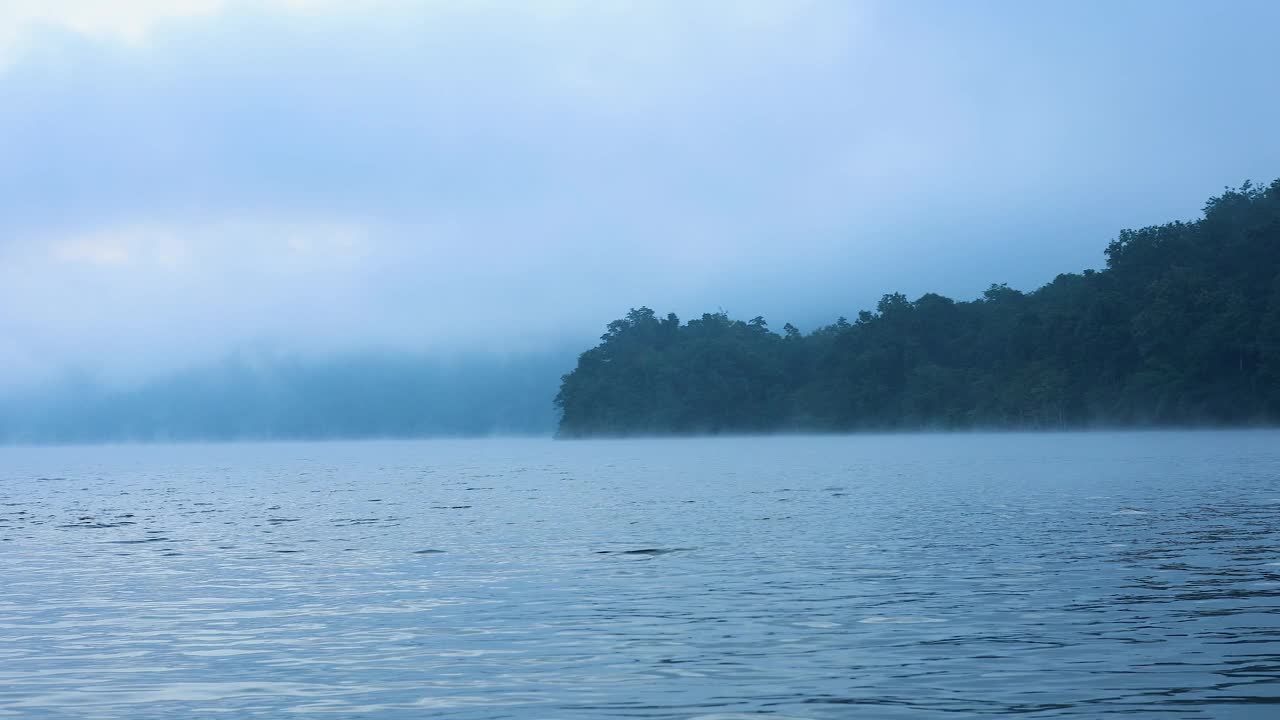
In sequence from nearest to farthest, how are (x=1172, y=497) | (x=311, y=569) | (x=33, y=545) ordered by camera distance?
(x=311, y=569) < (x=33, y=545) < (x=1172, y=497)

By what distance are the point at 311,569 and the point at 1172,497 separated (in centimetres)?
3171

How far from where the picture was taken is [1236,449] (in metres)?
93.8

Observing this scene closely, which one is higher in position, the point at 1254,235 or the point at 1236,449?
the point at 1254,235

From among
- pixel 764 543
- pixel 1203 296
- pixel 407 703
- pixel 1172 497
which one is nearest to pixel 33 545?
pixel 764 543

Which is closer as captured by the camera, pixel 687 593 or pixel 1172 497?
pixel 687 593

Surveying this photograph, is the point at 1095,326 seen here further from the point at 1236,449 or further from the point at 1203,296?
the point at 1236,449

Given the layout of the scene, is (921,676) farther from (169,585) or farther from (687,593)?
(169,585)

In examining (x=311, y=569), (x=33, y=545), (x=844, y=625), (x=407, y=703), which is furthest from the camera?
(x=33, y=545)

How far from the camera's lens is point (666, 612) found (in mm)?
23031

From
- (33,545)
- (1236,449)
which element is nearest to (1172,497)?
(33,545)

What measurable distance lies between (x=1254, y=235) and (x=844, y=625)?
162524 millimetres

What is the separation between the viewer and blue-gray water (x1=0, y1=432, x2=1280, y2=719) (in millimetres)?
16391

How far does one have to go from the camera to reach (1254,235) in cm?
16538

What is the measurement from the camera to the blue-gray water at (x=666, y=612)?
1639 centimetres
